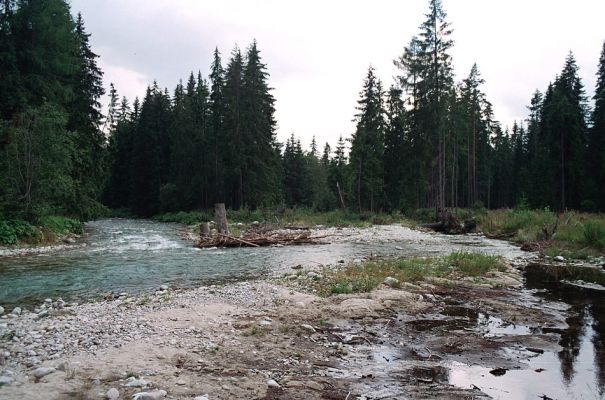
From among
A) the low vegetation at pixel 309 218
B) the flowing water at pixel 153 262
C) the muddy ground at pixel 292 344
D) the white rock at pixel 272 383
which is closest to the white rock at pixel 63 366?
the muddy ground at pixel 292 344

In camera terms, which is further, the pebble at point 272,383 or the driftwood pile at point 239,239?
the driftwood pile at point 239,239

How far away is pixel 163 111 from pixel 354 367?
61.7 metres

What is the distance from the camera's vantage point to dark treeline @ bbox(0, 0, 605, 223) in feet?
78.0

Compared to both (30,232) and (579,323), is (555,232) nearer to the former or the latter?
(579,323)

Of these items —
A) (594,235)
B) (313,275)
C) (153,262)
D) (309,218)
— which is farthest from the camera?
(309,218)

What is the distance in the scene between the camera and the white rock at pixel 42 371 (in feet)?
16.4

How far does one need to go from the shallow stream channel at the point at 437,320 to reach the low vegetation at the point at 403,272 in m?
1.24

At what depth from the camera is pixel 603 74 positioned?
150 feet

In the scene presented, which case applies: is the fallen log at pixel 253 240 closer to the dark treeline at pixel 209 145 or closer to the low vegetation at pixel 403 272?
the low vegetation at pixel 403 272

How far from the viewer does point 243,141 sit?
45781 mm

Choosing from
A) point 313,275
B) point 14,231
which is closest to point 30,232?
point 14,231

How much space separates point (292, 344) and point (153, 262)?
10.4 meters

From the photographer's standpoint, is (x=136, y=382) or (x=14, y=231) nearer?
(x=136, y=382)

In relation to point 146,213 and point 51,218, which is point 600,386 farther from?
point 146,213
